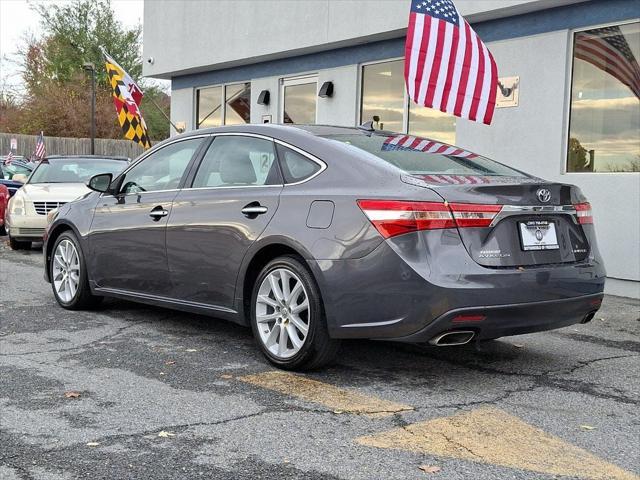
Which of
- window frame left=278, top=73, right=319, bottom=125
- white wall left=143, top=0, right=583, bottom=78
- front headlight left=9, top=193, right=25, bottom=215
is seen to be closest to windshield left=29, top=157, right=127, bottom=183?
front headlight left=9, top=193, right=25, bottom=215

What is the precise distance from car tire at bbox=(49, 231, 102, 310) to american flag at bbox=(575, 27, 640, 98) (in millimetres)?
6178

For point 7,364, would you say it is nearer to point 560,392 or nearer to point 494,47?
point 560,392

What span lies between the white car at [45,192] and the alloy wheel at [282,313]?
6.99 meters

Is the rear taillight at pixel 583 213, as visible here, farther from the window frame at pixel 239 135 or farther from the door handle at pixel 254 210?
the door handle at pixel 254 210

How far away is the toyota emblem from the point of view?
4473 mm

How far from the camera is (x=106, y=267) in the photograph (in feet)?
20.5

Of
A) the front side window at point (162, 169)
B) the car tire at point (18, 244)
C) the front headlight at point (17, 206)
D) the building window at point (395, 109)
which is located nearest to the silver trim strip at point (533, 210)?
the front side window at point (162, 169)

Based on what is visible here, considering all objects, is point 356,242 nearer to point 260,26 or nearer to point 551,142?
point 551,142

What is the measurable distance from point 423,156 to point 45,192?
8442 mm

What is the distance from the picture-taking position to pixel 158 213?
5707 millimetres

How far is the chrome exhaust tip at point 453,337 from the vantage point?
4.22 metres

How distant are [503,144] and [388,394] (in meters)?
6.45

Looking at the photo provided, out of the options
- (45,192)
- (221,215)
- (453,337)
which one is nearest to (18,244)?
(45,192)

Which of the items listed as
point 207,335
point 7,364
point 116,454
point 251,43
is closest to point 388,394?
point 116,454
